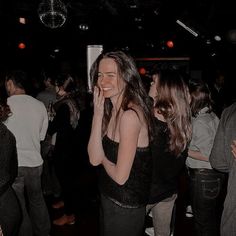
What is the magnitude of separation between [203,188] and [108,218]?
1103 millimetres

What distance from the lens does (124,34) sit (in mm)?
13172

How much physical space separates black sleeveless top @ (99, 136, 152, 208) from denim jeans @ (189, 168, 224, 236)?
0.99 meters

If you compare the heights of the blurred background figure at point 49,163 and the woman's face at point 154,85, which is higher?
the woman's face at point 154,85

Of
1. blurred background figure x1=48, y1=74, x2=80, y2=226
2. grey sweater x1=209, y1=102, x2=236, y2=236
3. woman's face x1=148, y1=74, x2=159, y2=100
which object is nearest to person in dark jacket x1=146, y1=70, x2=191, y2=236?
woman's face x1=148, y1=74, x2=159, y2=100

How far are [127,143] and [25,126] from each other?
5.19 ft

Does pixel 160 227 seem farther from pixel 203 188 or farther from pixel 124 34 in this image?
pixel 124 34

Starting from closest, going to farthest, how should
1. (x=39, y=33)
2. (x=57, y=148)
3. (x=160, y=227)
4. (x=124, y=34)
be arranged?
(x=160, y=227) → (x=57, y=148) → (x=39, y=33) → (x=124, y=34)

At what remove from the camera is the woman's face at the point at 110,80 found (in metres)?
1.89

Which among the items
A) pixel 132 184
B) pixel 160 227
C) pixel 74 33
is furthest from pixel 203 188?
pixel 74 33

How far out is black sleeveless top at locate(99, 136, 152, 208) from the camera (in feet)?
6.13

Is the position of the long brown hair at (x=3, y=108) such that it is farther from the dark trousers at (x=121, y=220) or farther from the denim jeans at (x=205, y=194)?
the denim jeans at (x=205, y=194)

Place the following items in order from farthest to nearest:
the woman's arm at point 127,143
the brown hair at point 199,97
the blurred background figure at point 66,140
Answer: the blurred background figure at point 66,140, the brown hair at point 199,97, the woman's arm at point 127,143

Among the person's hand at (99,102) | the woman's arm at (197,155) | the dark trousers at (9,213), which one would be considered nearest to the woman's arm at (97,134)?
the person's hand at (99,102)

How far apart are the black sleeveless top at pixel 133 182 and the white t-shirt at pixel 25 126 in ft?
4.43
